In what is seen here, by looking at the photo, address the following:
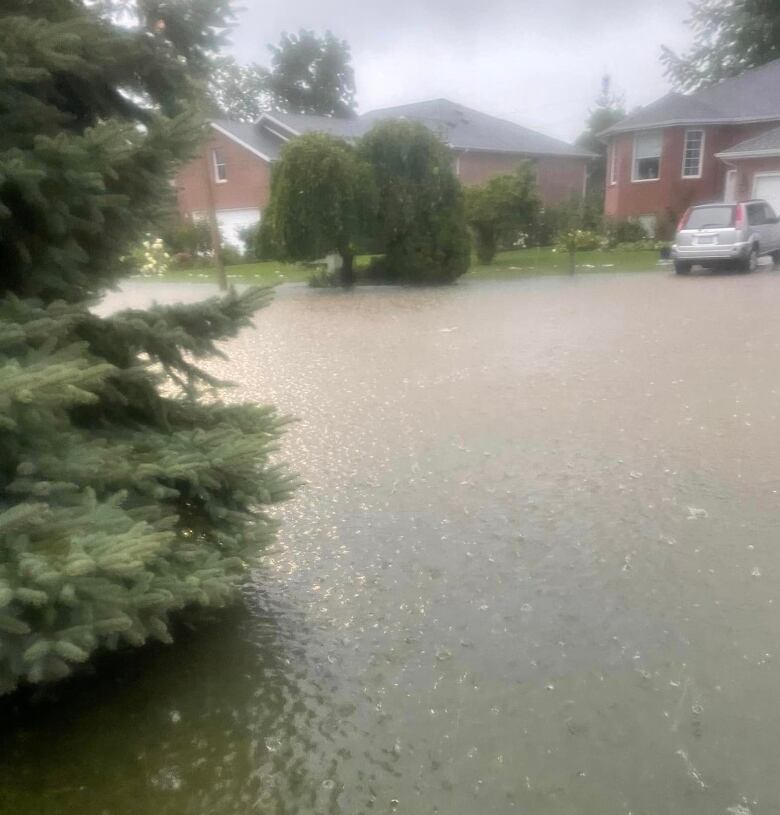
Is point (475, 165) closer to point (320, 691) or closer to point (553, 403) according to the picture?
point (553, 403)

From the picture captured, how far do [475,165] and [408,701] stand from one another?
122ft

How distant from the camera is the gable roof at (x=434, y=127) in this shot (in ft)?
115

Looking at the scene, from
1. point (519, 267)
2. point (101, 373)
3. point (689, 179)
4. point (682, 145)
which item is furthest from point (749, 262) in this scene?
point (101, 373)

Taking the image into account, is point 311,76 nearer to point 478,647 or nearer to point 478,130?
point 478,130

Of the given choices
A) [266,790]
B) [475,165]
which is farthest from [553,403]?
[475,165]

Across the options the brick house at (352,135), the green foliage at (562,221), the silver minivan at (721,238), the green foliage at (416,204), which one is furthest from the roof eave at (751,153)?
the green foliage at (416,204)

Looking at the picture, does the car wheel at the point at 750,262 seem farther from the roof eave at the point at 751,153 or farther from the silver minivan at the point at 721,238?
the roof eave at the point at 751,153

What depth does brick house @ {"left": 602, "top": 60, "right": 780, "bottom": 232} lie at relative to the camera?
28.9 metres

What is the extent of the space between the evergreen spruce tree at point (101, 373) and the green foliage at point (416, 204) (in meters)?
16.6

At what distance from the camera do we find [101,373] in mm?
2627

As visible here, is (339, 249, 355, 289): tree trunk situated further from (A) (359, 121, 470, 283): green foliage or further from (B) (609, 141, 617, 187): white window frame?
(B) (609, 141, 617, 187): white window frame

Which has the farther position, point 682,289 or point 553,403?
point 682,289

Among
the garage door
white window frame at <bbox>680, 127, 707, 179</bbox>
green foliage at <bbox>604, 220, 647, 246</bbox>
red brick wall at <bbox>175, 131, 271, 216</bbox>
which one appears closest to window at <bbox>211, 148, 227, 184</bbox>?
red brick wall at <bbox>175, 131, 271, 216</bbox>

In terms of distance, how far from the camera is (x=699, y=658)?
337cm
